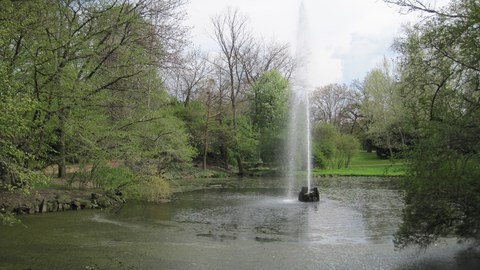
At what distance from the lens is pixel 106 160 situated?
18.3 meters

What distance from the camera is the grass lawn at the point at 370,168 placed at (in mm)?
9508

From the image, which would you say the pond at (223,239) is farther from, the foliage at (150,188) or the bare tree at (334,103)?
the bare tree at (334,103)

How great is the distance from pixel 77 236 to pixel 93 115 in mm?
6988

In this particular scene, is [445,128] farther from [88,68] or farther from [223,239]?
[88,68]

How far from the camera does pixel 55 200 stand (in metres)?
16.7

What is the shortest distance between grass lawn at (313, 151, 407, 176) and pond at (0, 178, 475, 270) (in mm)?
1840

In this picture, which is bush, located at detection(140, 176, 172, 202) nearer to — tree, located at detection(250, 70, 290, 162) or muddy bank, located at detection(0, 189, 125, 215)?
muddy bank, located at detection(0, 189, 125, 215)

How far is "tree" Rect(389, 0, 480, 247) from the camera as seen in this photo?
7.56 meters

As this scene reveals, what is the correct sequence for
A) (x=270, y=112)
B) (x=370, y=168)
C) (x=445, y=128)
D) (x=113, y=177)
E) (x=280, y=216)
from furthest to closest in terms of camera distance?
(x=270, y=112)
(x=370, y=168)
(x=113, y=177)
(x=280, y=216)
(x=445, y=128)

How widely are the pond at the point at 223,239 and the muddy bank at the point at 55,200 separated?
2.64 ft

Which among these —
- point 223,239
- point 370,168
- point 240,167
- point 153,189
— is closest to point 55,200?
point 153,189

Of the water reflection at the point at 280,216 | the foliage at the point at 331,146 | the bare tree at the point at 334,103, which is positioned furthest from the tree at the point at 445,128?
the bare tree at the point at 334,103

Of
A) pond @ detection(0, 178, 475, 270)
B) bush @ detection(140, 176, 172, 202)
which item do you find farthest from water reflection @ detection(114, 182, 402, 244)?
bush @ detection(140, 176, 172, 202)

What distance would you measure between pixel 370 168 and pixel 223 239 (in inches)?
1310
